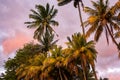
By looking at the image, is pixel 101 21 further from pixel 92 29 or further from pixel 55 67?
pixel 55 67

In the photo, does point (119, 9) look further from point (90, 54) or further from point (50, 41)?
point (50, 41)


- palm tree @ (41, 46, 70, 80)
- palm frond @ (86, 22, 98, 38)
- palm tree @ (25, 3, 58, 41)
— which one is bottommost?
palm tree @ (41, 46, 70, 80)

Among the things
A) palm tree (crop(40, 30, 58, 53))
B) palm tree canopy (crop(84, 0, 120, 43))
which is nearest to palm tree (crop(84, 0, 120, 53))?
palm tree canopy (crop(84, 0, 120, 43))

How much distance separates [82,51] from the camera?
1802 inches

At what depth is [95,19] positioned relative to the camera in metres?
42.2

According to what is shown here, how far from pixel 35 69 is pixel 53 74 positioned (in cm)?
346

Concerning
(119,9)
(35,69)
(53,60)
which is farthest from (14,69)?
(119,9)

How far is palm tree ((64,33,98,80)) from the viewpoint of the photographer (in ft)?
150

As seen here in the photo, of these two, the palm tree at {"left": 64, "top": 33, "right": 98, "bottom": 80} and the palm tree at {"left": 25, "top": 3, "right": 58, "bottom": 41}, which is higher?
the palm tree at {"left": 25, "top": 3, "right": 58, "bottom": 41}

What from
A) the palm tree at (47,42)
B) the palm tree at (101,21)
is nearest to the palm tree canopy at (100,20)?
the palm tree at (101,21)

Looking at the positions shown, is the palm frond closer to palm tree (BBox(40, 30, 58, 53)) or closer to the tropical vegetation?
the tropical vegetation

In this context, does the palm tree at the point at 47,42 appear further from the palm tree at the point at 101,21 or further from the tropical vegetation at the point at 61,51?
the palm tree at the point at 101,21

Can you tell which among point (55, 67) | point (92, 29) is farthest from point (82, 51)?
point (55, 67)

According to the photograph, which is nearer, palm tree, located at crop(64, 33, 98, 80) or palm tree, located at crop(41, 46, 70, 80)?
palm tree, located at crop(64, 33, 98, 80)
